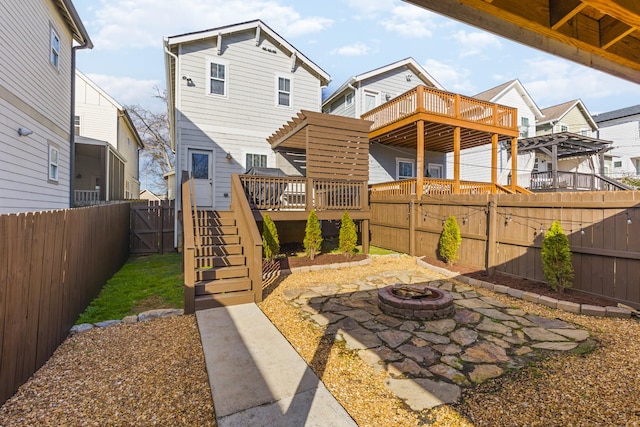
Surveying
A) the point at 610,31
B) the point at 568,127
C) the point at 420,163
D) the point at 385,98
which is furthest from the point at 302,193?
the point at 568,127

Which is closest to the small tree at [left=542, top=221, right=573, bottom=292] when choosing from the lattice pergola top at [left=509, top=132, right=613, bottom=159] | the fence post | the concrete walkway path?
the fence post

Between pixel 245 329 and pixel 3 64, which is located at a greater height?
pixel 3 64

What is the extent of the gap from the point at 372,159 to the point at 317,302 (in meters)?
9.54

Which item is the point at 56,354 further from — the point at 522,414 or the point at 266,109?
the point at 266,109

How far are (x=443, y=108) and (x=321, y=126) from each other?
5.13 meters

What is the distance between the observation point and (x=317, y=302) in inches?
203

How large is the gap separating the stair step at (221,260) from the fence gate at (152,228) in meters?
4.99

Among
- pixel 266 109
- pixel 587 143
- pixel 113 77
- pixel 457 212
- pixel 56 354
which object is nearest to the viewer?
pixel 56 354

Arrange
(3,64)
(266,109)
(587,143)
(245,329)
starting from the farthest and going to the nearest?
1. (587,143)
2. (266,109)
3. (3,64)
4. (245,329)

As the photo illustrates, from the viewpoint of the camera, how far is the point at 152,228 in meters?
9.85

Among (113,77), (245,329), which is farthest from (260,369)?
(113,77)

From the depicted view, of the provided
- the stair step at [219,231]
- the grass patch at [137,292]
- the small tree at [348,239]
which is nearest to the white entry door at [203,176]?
the grass patch at [137,292]

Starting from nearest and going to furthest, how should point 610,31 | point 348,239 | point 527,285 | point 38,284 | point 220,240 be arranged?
point 610,31 → point 38,284 → point 527,285 → point 220,240 → point 348,239

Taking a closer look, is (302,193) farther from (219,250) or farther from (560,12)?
(560,12)
